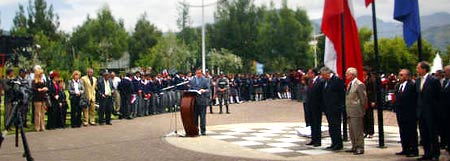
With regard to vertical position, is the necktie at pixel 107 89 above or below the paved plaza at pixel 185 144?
above

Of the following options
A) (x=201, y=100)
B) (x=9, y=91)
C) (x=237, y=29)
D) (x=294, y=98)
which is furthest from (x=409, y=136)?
(x=237, y=29)

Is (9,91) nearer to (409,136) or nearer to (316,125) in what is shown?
(316,125)

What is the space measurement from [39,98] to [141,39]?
63043mm

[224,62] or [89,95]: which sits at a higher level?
[224,62]

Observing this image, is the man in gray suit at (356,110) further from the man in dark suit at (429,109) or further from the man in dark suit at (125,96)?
the man in dark suit at (125,96)

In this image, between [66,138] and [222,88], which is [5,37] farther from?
[66,138]

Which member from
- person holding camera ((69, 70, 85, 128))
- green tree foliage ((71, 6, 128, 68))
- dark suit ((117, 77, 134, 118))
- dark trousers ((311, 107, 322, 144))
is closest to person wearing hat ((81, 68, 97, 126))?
person holding camera ((69, 70, 85, 128))

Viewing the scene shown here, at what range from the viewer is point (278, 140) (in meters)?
12.9

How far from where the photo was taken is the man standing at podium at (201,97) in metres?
14.4

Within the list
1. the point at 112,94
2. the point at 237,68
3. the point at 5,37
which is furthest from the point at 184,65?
the point at 112,94

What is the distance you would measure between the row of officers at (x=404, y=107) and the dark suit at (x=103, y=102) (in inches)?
346

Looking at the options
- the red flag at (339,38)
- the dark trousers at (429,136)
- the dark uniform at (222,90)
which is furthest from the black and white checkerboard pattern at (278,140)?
the dark uniform at (222,90)

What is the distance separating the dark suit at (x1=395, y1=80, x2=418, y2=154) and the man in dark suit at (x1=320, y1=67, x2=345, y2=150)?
1.32 metres

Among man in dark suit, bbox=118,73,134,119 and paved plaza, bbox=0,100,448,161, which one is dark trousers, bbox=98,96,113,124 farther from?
man in dark suit, bbox=118,73,134,119
